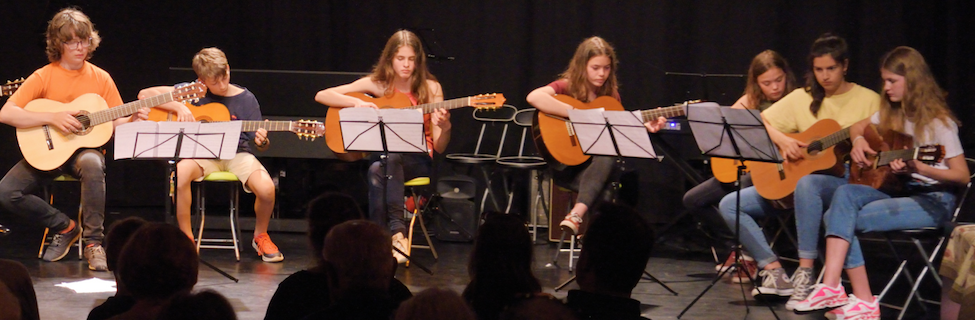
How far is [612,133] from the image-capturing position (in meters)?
4.61

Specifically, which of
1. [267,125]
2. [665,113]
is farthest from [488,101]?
[267,125]

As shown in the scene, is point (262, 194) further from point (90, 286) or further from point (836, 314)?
point (836, 314)

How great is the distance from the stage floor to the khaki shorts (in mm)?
552

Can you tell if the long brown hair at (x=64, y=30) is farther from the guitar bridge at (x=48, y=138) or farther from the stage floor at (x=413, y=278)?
the stage floor at (x=413, y=278)

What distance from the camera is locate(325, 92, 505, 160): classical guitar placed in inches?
219

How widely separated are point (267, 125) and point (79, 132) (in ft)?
3.75

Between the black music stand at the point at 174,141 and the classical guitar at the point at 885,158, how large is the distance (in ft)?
10.9

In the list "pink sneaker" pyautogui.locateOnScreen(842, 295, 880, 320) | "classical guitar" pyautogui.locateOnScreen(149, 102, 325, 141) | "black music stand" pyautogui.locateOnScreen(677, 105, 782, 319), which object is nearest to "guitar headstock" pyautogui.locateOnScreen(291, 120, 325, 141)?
"classical guitar" pyautogui.locateOnScreen(149, 102, 325, 141)

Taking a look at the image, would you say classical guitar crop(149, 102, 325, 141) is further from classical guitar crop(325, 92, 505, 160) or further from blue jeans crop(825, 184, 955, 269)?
blue jeans crop(825, 184, 955, 269)

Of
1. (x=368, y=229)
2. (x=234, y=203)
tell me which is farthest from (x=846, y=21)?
(x=368, y=229)

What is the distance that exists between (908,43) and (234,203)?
5.14 m

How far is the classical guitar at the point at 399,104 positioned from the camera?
5.57 m

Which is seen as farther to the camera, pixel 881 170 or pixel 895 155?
pixel 881 170

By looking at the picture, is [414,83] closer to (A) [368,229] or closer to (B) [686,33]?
(B) [686,33]
